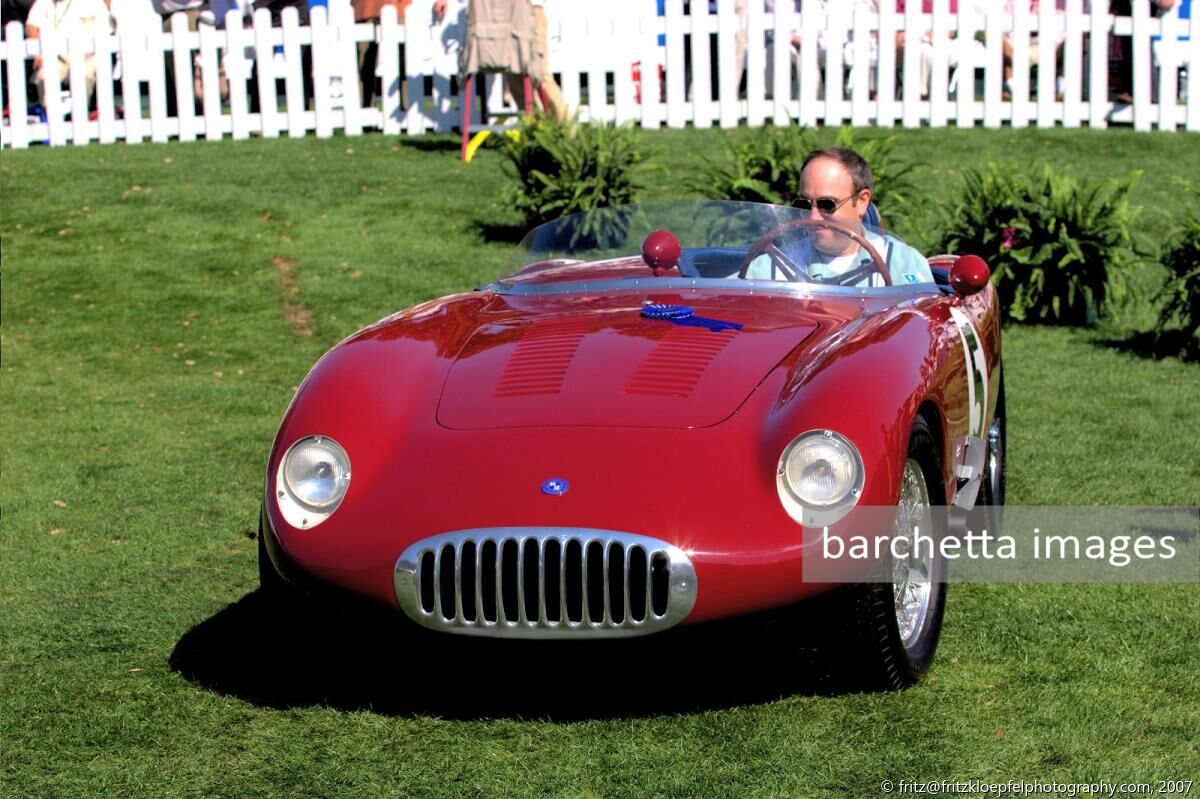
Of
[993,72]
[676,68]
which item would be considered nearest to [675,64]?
[676,68]

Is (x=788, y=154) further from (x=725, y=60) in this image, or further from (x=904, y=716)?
(x=904, y=716)

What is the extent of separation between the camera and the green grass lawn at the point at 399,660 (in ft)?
12.8

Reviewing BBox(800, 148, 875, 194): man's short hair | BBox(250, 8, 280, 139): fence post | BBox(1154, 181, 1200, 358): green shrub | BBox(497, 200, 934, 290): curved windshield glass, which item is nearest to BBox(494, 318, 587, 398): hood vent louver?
BBox(497, 200, 934, 290): curved windshield glass

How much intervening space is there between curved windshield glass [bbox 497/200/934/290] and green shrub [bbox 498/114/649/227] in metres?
5.95

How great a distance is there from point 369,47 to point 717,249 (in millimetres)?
11328

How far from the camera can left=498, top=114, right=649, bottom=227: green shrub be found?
1188cm

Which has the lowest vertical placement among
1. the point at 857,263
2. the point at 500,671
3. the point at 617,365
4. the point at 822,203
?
the point at 500,671

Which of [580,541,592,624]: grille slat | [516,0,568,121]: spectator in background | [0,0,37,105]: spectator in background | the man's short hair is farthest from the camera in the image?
[0,0,37,105]: spectator in background

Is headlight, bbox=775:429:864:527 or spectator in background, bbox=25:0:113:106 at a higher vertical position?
spectator in background, bbox=25:0:113:106

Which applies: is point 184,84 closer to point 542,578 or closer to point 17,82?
point 17,82

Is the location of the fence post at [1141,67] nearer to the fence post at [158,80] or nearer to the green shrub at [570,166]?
the green shrub at [570,166]

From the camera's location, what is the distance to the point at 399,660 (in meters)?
4.66

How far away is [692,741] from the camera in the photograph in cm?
403

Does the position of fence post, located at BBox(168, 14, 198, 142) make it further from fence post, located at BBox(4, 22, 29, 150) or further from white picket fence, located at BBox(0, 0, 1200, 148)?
fence post, located at BBox(4, 22, 29, 150)
